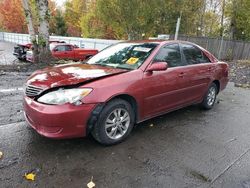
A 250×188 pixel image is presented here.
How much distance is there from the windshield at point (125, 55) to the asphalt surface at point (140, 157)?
116 centimetres

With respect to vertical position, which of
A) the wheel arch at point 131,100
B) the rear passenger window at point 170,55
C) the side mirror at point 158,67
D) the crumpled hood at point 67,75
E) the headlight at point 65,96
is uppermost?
the rear passenger window at point 170,55

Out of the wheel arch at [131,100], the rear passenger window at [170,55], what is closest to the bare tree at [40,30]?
the rear passenger window at [170,55]

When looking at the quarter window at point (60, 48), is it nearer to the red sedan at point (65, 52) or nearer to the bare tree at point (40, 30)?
the red sedan at point (65, 52)

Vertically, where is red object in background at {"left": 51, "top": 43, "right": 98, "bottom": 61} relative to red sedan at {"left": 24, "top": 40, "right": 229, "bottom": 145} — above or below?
below

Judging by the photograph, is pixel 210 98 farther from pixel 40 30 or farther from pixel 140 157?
pixel 40 30

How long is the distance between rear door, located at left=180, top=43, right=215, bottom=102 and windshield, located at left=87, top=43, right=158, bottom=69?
90cm

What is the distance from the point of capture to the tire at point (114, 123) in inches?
142

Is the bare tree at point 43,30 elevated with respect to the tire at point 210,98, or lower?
elevated

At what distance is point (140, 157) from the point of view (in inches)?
140

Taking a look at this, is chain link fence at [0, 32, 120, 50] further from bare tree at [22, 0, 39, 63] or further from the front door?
the front door

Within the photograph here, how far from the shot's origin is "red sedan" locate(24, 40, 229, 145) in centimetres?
336

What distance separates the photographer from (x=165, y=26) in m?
19.2

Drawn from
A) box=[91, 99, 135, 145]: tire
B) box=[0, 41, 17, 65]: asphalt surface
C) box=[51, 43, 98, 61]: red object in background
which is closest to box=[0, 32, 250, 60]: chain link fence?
box=[51, 43, 98, 61]: red object in background

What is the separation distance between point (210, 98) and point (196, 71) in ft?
3.58
